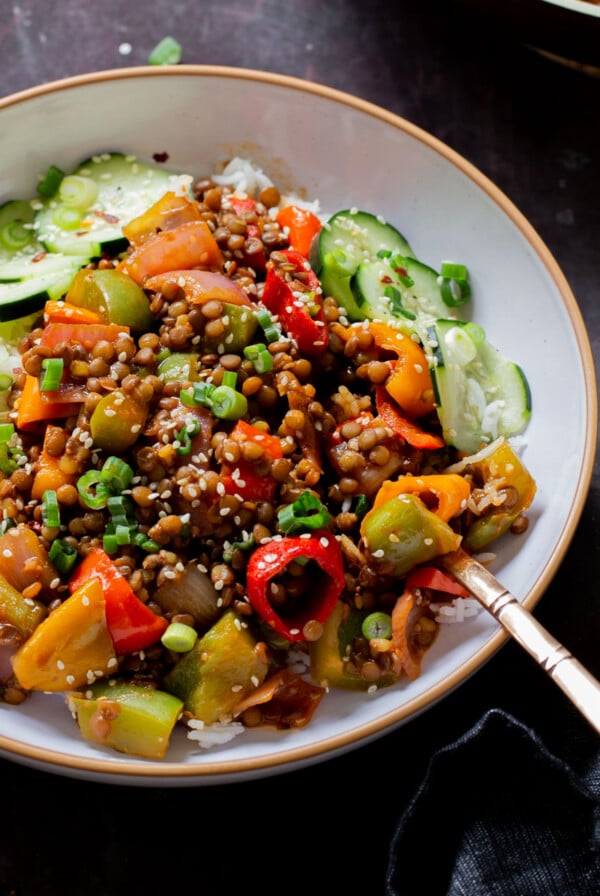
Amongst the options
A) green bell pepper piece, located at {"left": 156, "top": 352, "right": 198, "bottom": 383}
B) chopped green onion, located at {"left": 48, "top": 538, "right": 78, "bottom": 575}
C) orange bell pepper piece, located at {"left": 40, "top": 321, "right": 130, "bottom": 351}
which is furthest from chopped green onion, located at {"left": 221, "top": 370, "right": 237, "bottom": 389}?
chopped green onion, located at {"left": 48, "top": 538, "right": 78, "bottom": 575}

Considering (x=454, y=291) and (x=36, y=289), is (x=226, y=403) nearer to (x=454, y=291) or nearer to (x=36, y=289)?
(x=36, y=289)

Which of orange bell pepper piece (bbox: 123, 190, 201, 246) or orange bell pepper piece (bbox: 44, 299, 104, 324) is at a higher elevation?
orange bell pepper piece (bbox: 123, 190, 201, 246)

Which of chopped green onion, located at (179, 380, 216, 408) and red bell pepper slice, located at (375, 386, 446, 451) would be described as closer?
chopped green onion, located at (179, 380, 216, 408)

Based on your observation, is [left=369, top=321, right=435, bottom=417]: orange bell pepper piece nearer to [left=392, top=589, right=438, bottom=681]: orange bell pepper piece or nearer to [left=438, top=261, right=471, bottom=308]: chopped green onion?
[left=438, top=261, right=471, bottom=308]: chopped green onion

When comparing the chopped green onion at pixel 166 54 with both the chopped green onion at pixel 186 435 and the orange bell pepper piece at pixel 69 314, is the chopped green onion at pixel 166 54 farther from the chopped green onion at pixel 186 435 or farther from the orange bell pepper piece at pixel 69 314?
the chopped green onion at pixel 186 435

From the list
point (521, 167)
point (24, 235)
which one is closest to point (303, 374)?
point (24, 235)

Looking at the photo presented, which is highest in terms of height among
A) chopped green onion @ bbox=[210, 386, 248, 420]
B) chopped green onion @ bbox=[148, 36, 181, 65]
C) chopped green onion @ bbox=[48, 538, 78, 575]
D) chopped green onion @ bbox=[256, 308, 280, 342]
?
chopped green onion @ bbox=[148, 36, 181, 65]

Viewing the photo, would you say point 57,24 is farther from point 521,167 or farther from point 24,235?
point 521,167

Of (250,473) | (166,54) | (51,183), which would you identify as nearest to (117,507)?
(250,473)
